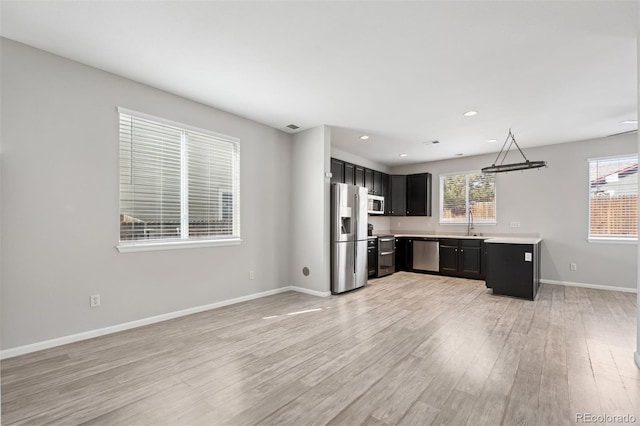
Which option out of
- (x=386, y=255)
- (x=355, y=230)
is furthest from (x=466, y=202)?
(x=355, y=230)

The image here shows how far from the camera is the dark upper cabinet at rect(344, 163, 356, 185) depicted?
5969mm

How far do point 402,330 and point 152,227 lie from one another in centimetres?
310

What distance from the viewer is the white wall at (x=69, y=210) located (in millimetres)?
2602

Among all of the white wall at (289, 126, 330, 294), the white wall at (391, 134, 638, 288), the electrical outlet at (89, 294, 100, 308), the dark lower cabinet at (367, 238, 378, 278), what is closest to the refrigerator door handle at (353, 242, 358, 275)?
the white wall at (289, 126, 330, 294)

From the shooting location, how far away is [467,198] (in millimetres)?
6945

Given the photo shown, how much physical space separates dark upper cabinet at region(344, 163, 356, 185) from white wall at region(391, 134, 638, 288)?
3018 mm

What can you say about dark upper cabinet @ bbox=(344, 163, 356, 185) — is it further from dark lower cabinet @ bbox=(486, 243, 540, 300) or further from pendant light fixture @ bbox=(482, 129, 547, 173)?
dark lower cabinet @ bbox=(486, 243, 540, 300)

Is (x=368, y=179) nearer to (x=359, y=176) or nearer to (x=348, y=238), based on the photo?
(x=359, y=176)

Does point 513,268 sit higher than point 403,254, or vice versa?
point 513,268

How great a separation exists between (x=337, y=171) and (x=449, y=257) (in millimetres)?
3140

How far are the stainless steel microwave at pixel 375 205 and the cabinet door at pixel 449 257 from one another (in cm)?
153

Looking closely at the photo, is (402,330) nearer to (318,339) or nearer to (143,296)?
(318,339)

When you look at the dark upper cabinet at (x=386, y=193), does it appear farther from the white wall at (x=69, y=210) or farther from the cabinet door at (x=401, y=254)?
the white wall at (x=69, y=210)

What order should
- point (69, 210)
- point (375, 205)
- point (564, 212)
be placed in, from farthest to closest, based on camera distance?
point (375, 205)
point (564, 212)
point (69, 210)
